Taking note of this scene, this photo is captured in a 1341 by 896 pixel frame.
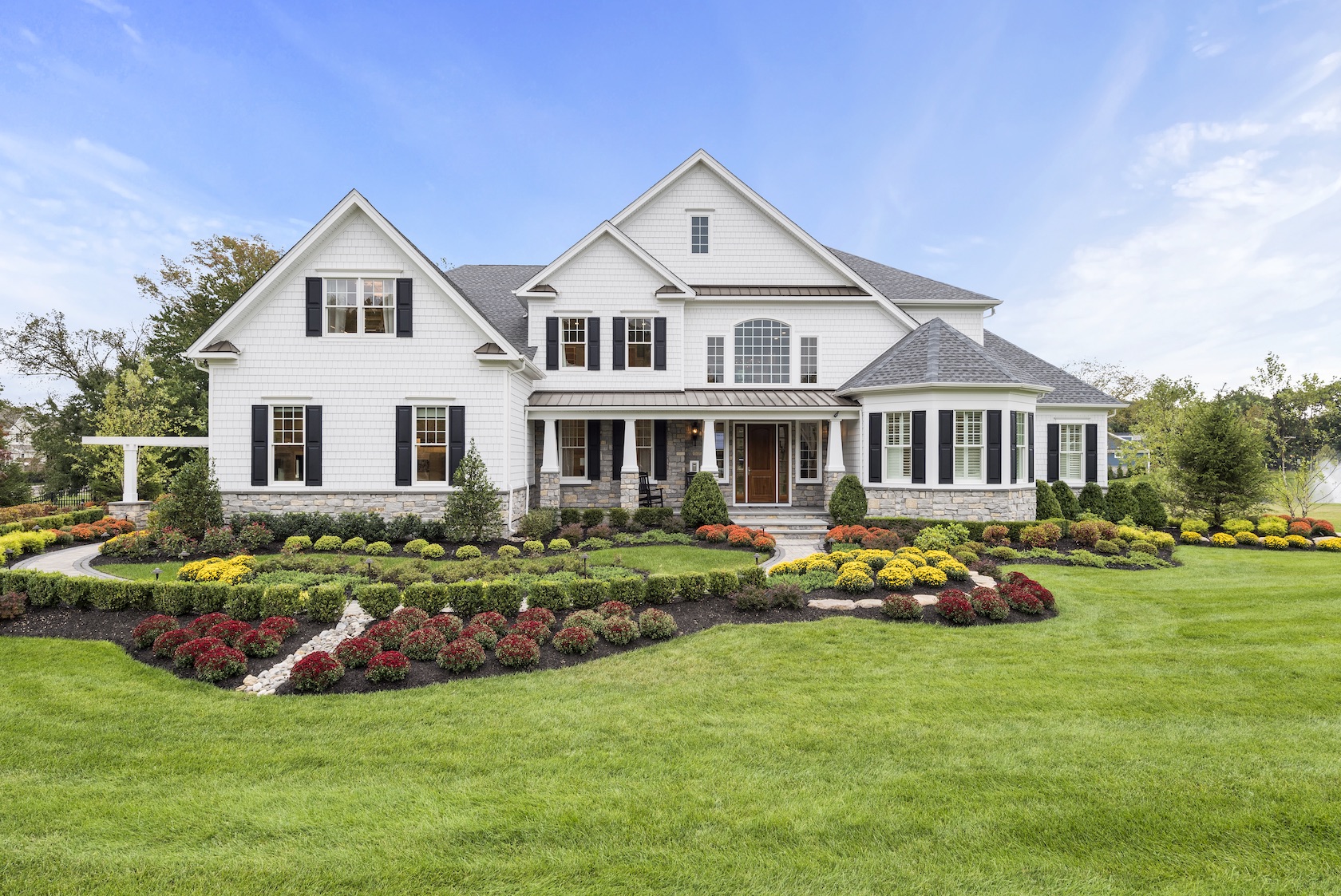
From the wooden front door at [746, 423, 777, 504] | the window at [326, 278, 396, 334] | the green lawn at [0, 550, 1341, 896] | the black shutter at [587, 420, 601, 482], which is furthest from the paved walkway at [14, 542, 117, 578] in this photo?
the wooden front door at [746, 423, 777, 504]

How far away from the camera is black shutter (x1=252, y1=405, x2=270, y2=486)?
46.1 feet

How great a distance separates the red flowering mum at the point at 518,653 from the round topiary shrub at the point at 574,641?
0.31 meters


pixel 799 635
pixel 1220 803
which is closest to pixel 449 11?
pixel 799 635

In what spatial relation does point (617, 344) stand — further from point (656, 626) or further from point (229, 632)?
point (229, 632)

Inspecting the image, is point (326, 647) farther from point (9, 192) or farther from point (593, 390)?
point (9, 192)

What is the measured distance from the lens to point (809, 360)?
18094 mm

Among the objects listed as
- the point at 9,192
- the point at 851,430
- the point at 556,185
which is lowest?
the point at 851,430

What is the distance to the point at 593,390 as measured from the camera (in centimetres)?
1716

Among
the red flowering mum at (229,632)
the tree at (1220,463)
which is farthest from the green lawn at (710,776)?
the tree at (1220,463)

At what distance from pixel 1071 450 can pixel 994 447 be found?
6058 mm

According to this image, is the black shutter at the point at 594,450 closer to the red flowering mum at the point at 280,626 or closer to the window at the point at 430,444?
the window at the point at 430,444

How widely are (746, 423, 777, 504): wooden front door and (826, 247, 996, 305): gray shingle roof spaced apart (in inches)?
231

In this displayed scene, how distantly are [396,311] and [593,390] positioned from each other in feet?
18.5

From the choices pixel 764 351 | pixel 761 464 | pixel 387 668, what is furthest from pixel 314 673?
pixel 764 351
